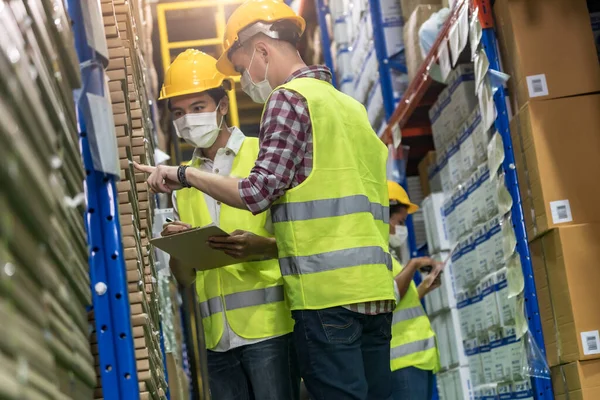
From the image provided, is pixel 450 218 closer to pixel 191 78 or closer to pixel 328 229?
pixel 191 78

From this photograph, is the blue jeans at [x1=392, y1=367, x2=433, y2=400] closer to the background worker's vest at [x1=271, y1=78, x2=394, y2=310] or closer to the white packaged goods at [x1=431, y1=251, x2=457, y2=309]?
the white packaged goods at [x1=431, y1=251, x2=457, y2=309]

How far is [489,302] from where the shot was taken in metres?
5.55

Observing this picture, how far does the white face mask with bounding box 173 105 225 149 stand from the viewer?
3820 mm

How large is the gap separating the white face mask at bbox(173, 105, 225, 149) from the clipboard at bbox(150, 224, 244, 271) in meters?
0.57

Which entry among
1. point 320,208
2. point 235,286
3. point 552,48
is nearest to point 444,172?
point 552,48

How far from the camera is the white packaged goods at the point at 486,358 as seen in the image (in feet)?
18.5

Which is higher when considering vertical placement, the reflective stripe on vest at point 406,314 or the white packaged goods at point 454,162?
the white packaged goods at point 454,162

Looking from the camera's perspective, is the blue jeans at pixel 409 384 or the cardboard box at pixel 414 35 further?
the cardboard box at pixel 414 35

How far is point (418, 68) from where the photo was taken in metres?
6.70

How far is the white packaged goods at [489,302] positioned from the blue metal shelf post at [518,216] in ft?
2.49

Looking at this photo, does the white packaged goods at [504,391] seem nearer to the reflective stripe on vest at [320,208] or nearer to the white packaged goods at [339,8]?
the reflective stripe on vest at [320,208]

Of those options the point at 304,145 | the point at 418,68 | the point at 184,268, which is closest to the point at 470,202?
the point at 418,68

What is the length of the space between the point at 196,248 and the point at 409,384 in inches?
78.6

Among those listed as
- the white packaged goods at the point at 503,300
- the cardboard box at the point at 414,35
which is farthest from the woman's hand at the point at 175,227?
the cardboard box at the point at 414,35
